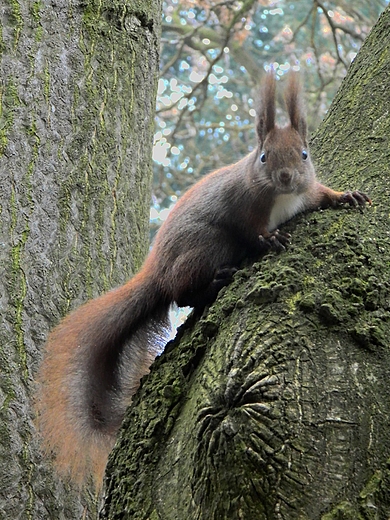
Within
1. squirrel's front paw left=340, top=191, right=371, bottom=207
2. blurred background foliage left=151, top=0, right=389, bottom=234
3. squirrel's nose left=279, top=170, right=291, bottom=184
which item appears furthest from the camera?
blurred background foliage left=151, top=0, right=389, bottom=234

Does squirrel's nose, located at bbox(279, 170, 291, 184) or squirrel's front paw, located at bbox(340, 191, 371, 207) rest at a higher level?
squirrel's nose, located at bbox(279, 170, 291, 184)

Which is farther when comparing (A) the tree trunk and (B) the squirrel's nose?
(B) the squirrel's nose

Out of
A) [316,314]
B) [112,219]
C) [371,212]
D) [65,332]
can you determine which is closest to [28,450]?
[65,332]

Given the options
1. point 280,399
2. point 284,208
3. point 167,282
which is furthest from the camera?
point 284,208

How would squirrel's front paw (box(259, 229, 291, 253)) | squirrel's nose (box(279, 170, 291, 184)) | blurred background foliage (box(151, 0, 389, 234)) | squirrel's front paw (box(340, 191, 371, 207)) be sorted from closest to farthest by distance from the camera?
squirrel's front paw (box(259, 229, 291, 253)) < squirrel's front paw (box(340, 191, 371, 207)) < squirrel's nose (box(279, 170, 291, 184)) < blurred background foliage (box(151, 0, 389, 234))

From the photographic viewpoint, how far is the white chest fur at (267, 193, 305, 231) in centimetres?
223

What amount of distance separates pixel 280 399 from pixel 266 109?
131cm

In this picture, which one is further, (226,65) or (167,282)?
(226,65)

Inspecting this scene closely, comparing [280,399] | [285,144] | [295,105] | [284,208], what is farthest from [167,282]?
[280,399]

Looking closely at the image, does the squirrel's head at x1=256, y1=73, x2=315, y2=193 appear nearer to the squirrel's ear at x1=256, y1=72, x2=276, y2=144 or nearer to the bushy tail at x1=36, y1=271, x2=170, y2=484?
the squirrel's ear at x1=256, y1=72, x2=276, y2=144

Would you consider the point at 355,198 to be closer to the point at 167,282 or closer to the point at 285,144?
the point at 285,144

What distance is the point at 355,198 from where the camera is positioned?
6.22 ft

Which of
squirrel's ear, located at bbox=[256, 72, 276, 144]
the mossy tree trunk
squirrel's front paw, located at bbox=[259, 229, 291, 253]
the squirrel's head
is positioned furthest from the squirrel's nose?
the mossy tree trunk

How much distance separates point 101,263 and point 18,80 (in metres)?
0.63
